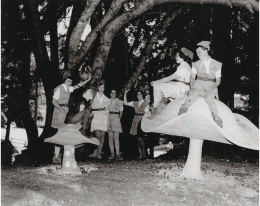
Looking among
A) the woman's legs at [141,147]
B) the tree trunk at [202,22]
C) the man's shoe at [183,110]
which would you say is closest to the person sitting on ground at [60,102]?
the woman's legs at [141,147]

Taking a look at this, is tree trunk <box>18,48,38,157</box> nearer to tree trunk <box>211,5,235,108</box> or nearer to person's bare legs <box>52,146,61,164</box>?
person's bare legs <box>52,146,61,164</box>

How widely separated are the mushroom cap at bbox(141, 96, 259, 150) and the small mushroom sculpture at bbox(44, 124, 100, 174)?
1109mm

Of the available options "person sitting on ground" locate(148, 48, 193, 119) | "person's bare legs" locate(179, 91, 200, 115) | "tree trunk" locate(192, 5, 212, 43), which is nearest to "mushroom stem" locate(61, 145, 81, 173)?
"person sitting on ground" locate(148, 48, 193, 119)

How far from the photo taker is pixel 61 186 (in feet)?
14.8

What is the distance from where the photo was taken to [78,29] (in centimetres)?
677

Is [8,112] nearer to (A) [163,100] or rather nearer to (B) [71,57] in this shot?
(B) [71,57]

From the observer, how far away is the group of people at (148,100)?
4695mm

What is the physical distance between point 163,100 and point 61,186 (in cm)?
213

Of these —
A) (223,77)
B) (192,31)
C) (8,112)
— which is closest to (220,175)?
(223,77)

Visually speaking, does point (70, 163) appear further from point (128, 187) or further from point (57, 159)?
point (128, 187)

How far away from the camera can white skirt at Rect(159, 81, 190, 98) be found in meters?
5.29

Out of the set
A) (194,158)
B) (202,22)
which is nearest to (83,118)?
(194,158)

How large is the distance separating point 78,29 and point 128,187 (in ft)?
12.0

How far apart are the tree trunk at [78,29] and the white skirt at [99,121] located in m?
1.16
